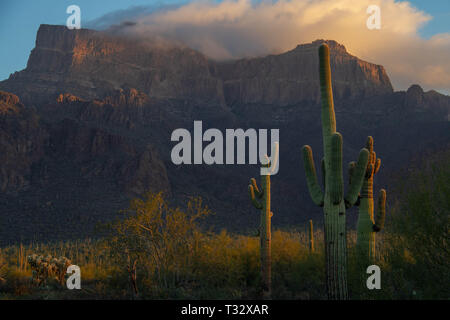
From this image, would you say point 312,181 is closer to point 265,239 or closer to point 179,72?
point 265,239

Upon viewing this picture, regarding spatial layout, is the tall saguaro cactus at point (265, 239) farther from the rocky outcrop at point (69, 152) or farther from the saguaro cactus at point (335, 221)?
the rocky outcrop at point (69, 152)

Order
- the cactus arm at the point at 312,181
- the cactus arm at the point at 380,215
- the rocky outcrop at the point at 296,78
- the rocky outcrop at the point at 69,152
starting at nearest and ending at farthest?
the cactus arm at the point at 312,181, the cactus arm at the point at 380,215, the rocky outcrop at the point at 69,152, the rocky outcrop at the point at 296,78

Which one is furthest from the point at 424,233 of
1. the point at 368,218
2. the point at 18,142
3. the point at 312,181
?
Answer: the point at 18,142

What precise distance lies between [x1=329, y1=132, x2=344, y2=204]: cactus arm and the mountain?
38313 mm

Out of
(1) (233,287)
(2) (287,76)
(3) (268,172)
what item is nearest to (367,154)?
(3) (268,172)

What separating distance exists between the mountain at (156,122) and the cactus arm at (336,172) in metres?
38.3

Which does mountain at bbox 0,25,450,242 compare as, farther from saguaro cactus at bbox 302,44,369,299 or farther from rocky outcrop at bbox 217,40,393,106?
saguaro cactus at bbox 302,44,369,299

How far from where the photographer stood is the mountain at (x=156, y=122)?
2199 inches

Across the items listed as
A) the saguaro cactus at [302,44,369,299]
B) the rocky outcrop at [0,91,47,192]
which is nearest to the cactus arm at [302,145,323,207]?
the saguaro cactus at [302,44,369,299]

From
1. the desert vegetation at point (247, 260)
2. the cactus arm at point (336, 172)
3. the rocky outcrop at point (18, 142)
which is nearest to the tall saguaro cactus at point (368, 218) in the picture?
the desert vegetation at point (247, 260)

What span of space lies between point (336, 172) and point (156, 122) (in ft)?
283

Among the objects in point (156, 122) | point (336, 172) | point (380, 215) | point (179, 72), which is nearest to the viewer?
point (336, 172)

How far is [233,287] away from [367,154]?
29.0ft

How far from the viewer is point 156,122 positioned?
306 feet
